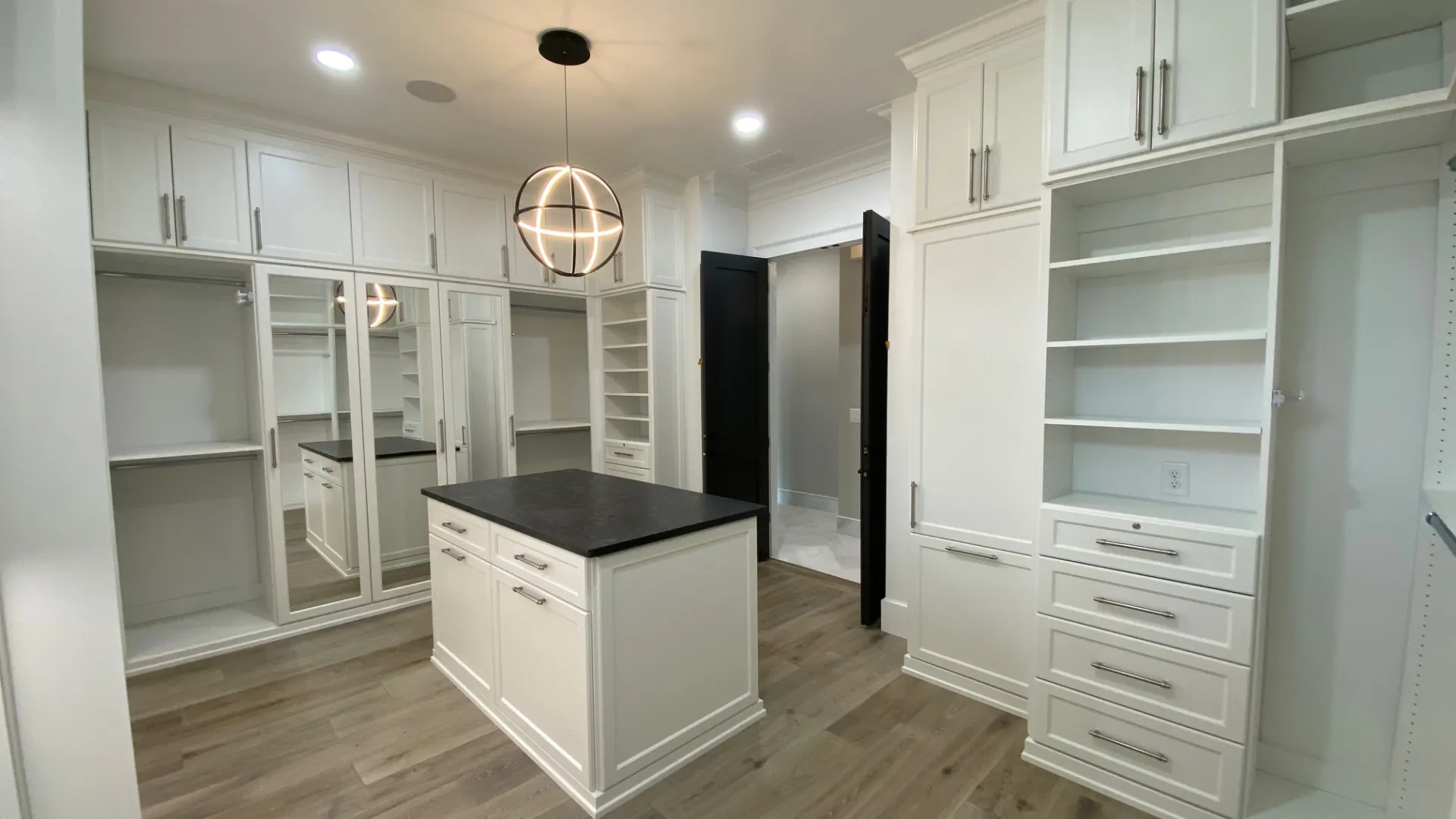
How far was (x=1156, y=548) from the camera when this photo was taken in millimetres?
1943

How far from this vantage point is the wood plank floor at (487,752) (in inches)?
78.5

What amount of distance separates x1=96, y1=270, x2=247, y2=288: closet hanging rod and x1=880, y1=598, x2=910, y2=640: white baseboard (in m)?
4.21

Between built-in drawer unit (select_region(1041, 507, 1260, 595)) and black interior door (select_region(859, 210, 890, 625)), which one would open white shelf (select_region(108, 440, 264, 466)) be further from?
built-in drawer unit (select_region(1041, 507, 1260, 595))

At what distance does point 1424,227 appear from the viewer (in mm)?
1779

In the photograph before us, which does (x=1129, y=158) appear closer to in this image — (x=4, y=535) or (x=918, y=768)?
(x=918, y=768)

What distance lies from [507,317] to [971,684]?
3.72 metres

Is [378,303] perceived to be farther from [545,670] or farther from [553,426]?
[545,670]

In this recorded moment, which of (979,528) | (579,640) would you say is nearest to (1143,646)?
(979,528)

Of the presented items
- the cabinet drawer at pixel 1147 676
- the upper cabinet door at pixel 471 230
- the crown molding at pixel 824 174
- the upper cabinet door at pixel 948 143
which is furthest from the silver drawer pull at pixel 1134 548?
the upper cabinet door at pixel 471 230

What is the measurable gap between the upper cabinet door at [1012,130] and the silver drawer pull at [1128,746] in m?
2.10

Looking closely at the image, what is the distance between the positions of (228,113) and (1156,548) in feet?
15.6

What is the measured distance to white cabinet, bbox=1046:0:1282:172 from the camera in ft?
5.70

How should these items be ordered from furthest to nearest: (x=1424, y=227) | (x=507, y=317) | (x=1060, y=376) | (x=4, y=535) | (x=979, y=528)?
1. (x=507, y=317)
2. (x=979, y=528)
3. (x=1060, y=376)
4. (x=1424, y=227)
5. (x=4, y=535)

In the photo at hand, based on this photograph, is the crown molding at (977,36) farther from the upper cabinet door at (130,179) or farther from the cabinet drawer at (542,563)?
the upper cabinet door at (130,179)
